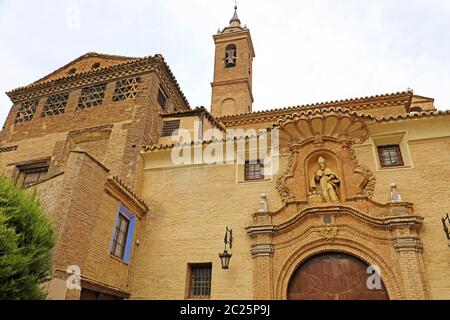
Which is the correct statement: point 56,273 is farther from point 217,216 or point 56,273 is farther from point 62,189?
point 217,216

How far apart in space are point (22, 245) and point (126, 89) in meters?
8.92

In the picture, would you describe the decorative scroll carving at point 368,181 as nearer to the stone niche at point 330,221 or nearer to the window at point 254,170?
the stone niche at point 330,221

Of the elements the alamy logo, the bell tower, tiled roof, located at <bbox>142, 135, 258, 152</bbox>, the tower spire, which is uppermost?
the tower spire

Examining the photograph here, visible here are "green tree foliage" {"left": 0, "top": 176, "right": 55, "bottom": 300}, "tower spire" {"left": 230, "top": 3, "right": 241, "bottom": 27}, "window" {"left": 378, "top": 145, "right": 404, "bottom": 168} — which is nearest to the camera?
"green tree foliage" {"left": 0, "top": 176, "right": 55, "bottom": 300}

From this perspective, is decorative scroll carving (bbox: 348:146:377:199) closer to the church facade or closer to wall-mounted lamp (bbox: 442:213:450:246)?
the church facade

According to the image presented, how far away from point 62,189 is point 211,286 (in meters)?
4.57

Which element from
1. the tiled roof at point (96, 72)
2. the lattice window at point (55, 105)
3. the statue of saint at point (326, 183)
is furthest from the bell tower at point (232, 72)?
the statue of saint at point (326, 183)

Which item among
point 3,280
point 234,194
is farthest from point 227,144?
point 3,280

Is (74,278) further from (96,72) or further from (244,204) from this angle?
(96,72)

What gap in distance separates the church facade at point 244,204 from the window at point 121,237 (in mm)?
31

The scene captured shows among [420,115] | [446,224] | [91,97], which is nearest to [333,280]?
[446,224]

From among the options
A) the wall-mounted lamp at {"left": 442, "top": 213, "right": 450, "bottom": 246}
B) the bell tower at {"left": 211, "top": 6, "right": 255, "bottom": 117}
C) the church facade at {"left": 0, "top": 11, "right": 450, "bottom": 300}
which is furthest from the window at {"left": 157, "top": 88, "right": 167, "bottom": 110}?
the wall-mounted lamp at {"left": 442, "top": 213, "right": 450, "bottom": 246}

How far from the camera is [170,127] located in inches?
539

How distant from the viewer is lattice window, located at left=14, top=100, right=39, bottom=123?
48.5 feet
